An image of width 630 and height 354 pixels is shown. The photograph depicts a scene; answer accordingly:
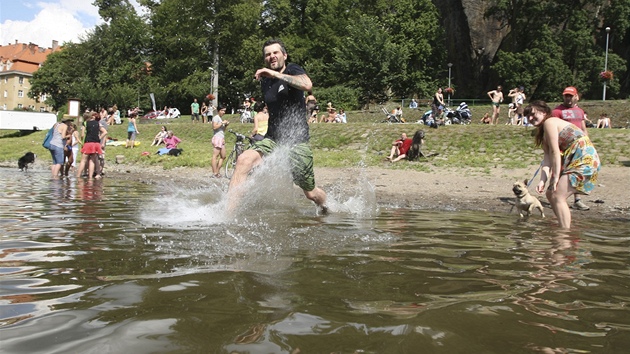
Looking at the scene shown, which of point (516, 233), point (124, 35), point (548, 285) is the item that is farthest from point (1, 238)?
point (124, 35)

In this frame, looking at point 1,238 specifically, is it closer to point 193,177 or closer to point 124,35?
point 193,177

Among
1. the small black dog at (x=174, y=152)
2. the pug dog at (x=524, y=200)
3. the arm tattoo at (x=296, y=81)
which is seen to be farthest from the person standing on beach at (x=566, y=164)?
the small black dog at (x=174, y=152)

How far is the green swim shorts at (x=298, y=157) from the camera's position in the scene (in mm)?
5680

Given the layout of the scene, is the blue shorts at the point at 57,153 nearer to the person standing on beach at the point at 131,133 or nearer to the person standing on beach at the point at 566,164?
the person standing on beach at the point at 131,133

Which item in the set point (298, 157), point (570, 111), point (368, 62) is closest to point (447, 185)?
point (570, 111)

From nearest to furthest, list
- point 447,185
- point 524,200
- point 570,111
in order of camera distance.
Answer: point 524,200
point 570,111
point 447,185

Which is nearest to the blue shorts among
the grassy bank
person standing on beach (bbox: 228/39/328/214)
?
the grassy bank

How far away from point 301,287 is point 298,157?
2.94 metres

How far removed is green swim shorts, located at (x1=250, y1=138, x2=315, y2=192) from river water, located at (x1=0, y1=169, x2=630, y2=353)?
54 centimetres

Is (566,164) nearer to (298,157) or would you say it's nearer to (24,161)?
(298,157)

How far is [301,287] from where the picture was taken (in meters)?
2.96

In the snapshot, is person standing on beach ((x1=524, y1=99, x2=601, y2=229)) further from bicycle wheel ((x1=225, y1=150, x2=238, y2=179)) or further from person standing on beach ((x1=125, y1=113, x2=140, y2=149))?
person standing on beach ((x1=125, y1=113, x2=140, y2=149))

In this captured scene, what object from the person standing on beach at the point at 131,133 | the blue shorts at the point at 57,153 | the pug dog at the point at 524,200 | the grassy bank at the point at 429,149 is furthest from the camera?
the person standing on beach at the point at 131,133

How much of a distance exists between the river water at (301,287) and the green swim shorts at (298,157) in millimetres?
542
